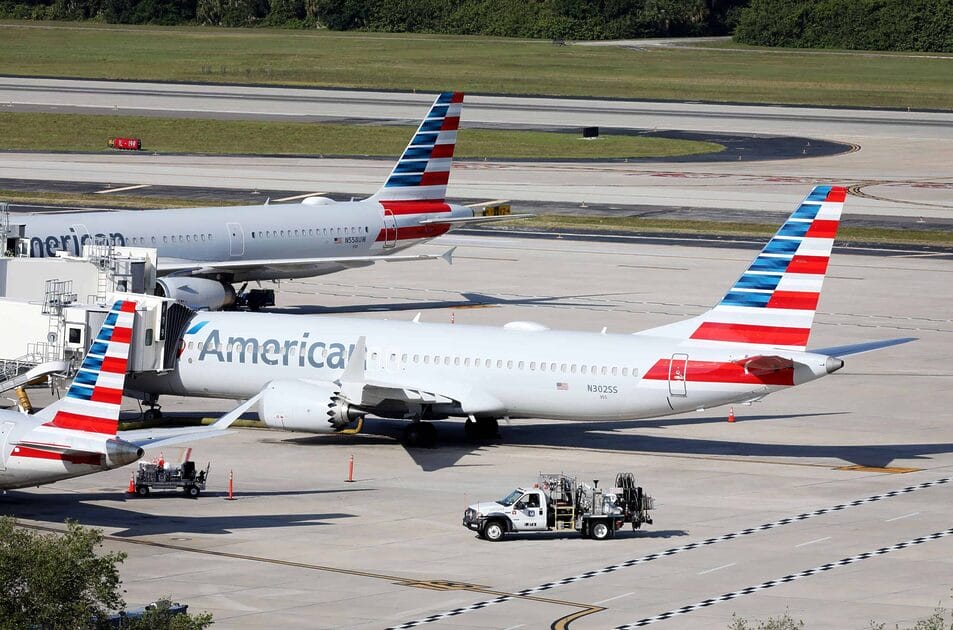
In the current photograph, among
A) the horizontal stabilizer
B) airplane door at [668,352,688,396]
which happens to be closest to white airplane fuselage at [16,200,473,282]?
airplane door at [668,352,688,396]

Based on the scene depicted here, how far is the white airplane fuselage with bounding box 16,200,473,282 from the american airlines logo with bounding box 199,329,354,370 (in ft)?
57.8

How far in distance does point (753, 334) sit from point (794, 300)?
61.0 inches

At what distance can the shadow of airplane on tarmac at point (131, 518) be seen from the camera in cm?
4181

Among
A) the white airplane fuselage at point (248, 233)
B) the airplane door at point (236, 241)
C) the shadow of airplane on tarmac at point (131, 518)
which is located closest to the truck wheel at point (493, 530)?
the shadow of airplane on tarmac at point (131, 518)

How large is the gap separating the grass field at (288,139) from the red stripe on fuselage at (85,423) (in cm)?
9810

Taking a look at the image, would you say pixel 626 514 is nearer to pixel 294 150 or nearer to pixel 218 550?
pixel 218 550

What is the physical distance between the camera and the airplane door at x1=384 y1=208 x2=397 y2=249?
7862 cm

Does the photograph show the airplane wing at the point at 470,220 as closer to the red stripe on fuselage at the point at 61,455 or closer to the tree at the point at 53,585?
the red stripe on fuselage at the point at 61,455

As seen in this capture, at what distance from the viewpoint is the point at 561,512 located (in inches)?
1646

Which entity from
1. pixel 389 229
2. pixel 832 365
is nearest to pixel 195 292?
pixel 389 229

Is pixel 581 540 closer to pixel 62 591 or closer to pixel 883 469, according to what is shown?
pixel 883 469

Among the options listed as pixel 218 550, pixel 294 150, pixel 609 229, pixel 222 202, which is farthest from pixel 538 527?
pixel 294 150

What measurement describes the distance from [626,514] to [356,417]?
37.9ft

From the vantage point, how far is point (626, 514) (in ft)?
137
